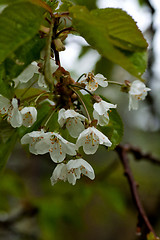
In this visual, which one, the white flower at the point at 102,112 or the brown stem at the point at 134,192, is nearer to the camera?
the white flower at the point at 102,112

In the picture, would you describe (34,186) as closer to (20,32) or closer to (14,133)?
(14,133)

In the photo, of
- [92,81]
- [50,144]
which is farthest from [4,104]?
[92,81]

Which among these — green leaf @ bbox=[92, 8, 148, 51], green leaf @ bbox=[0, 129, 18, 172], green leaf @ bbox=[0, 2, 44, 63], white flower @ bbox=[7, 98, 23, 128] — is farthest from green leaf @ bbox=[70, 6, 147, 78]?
green leaf @ bbox=[0, 129, 18, 172]

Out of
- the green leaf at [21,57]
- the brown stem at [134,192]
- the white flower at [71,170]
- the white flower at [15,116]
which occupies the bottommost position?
the brown stem at [134,192]

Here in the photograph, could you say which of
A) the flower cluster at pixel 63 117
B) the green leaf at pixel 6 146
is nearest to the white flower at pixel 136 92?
the flower cluster at pixel 63 117

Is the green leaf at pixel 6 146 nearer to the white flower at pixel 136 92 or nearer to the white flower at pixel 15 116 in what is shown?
the white flower at pixel 15 116
